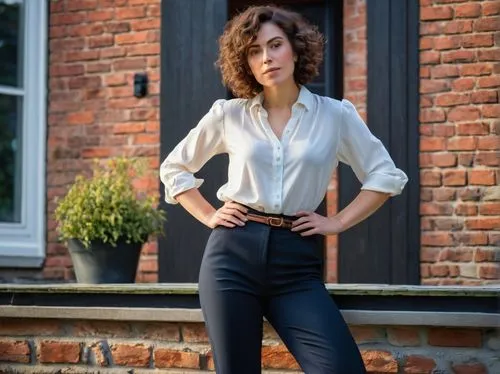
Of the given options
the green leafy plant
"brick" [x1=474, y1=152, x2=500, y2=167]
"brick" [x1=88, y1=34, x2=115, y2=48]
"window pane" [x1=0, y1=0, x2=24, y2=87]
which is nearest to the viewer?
the green leafy plant

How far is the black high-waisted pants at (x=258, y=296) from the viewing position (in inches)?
116

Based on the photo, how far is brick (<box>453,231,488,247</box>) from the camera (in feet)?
17.5

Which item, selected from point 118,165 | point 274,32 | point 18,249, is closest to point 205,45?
point 118,165

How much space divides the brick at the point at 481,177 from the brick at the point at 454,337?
1939mm

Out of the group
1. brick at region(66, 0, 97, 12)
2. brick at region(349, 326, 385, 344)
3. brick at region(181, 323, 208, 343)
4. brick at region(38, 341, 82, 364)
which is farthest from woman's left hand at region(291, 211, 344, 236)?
brick at region(66, 0, 97, 12)

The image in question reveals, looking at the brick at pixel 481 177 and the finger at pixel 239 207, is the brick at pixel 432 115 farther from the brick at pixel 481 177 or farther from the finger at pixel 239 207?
the finger at pixel 239 207

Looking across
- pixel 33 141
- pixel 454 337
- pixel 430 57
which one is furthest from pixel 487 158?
pixel 33 141

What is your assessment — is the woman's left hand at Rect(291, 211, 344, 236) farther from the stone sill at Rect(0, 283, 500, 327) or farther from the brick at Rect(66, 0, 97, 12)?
the brick at Rect(66, 0, 97, 12)

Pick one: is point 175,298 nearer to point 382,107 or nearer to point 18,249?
point 382,107

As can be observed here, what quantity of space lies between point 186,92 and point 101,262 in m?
1.30

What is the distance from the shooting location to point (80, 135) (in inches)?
240

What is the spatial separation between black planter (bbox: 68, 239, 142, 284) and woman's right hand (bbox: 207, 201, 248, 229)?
1.97 metres

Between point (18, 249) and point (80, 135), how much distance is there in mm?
820

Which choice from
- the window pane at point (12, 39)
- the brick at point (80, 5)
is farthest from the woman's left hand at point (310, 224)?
the window pane at point (12, 39)
